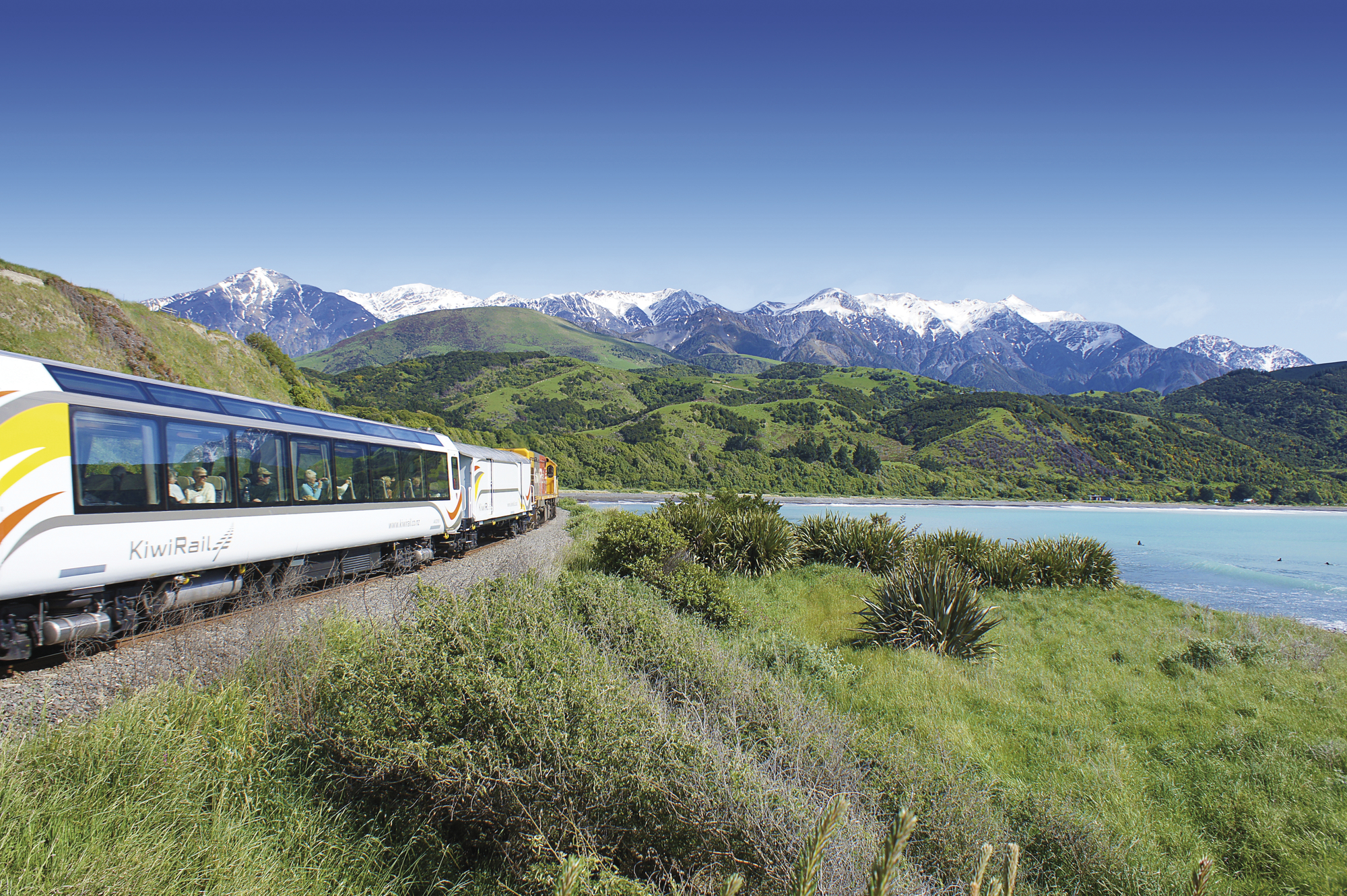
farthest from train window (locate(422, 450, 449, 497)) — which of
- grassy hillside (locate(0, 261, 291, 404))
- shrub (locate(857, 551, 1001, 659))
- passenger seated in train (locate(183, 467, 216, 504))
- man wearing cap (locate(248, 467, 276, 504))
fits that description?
grassy hillside (locate(0, 261, 291, 404))

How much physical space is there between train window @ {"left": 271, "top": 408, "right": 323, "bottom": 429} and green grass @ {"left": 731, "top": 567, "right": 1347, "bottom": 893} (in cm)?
763

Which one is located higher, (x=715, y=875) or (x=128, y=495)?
(x=128, y=495)

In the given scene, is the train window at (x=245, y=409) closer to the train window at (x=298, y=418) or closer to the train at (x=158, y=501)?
the train at (x=158, y=501)

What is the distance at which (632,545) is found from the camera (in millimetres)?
11234

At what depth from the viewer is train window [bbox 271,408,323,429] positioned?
9375 millimetres

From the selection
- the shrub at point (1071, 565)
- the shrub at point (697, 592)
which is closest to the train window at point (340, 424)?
the shrub at point (697, 592)

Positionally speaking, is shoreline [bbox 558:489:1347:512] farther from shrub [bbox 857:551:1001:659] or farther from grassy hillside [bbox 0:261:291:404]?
shrub [bbox 857:551:1001:659]

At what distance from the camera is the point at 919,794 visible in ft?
13.5

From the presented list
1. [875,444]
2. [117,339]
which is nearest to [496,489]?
[117,339]

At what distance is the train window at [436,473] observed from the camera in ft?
44.9

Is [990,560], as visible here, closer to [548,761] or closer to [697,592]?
[697,592]

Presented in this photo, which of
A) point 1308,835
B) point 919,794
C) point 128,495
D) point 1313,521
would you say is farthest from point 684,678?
point 1313,521

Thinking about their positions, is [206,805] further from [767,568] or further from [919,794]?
[767,568]

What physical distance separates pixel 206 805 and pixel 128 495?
505cm
